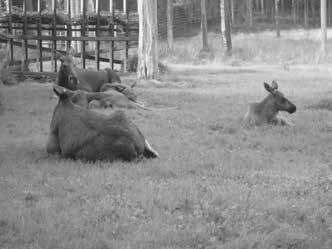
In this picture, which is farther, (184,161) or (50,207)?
(184,161)

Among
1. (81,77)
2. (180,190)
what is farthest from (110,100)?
(180,190)

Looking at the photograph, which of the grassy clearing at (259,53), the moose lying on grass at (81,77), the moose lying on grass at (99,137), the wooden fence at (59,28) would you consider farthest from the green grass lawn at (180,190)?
the grassy clearing at (259,53)

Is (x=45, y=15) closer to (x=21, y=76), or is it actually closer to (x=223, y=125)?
(x=21, y=76)

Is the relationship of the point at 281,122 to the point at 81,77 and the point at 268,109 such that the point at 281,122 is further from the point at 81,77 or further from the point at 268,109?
the point at 81,77

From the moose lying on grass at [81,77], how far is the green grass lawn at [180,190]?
336cm

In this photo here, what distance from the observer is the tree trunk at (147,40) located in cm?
2355

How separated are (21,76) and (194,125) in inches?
460

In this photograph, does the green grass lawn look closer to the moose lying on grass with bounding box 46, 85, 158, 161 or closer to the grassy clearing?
the moose lying on grass with bounding box 46, 85, 158, 161

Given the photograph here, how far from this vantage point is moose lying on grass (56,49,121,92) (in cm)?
1770

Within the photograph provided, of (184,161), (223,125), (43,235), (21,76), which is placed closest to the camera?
(43,235)

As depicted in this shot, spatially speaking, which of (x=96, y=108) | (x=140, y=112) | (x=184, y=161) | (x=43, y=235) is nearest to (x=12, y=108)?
(x=96, y=108)

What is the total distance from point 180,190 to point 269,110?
670 cm

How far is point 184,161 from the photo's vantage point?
9.59 m

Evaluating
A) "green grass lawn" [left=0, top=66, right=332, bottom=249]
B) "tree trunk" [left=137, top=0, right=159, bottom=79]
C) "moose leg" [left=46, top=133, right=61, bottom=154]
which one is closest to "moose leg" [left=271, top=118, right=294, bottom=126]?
"green grass lawn" [left=0, top=66, right=332, bottom=249]
